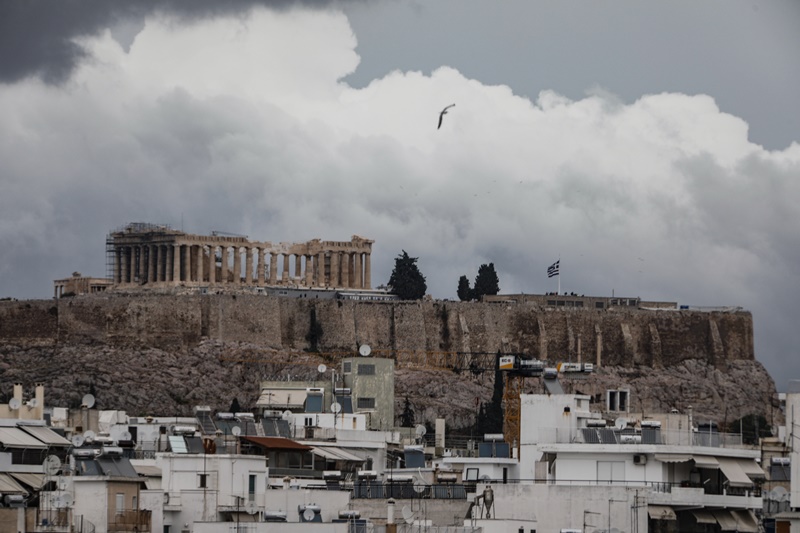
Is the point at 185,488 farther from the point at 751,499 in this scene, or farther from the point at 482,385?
the point at 482,385

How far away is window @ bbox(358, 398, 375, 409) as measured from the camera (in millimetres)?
78562

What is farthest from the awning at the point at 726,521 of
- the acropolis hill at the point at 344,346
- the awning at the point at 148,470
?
the acropolis hill at the point at 344,346

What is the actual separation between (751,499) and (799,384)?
442 centimetres

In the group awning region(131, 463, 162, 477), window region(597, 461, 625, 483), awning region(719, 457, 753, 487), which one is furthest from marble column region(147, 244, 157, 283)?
window region(597, 461, 625, 483)

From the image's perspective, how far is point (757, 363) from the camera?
132 meters

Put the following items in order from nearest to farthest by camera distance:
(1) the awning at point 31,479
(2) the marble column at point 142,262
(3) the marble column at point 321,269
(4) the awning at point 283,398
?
(1) the awning at point 31,479
(4) the awning at point 283,398
(2) the marble column at point 142,262
(3) the marble column at point 321,269

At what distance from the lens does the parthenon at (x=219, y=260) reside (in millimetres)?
126500

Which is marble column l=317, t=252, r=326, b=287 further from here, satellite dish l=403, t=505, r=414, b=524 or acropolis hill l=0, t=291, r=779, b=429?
satellite dish l=403, t=505, r=414, b=524

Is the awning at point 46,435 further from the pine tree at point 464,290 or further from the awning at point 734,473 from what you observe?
the pine tree at point 464,290

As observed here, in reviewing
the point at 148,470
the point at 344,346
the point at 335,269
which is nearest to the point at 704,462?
the point at 148,470

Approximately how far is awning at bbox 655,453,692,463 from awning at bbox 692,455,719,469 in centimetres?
13

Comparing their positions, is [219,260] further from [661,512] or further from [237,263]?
[661,512]

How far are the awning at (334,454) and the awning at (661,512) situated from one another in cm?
1486

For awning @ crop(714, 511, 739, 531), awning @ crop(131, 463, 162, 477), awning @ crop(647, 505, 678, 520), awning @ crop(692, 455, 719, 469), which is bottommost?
awning @ crop(714, 511, 739, 531)
